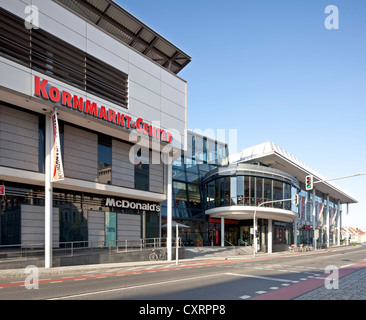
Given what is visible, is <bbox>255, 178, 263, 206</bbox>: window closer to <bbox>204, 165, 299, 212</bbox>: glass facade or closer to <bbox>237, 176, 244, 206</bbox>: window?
<bbox>204, 165, 299, 212</bbox>: glass facade

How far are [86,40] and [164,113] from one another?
7967 mm

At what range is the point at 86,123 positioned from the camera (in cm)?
2216

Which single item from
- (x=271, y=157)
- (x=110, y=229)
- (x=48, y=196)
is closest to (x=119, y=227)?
(x=110, y=229)

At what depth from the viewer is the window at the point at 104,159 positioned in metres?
24.0

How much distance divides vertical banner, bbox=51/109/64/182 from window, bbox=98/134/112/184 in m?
4.98

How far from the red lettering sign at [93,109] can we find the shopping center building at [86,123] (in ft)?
0.20

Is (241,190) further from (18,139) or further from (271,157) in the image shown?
(18,139)

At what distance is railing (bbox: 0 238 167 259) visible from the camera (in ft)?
60.2

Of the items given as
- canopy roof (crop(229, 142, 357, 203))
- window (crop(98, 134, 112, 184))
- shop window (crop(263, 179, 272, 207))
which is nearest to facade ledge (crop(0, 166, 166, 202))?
window (crop(98, 134, 112, 184))

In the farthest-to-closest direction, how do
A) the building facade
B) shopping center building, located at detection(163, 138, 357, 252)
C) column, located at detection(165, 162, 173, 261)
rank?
shopping center building, located at detection(163, 138, 357, 252)
column, located at detection(165, 162, 173, 261)
the building facade

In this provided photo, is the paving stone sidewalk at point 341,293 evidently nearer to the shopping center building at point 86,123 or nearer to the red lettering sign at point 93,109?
the shopping center building at point 86,123

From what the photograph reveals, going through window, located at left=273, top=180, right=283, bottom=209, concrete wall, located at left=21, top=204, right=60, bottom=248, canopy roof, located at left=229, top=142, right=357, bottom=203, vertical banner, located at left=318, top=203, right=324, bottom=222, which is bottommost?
vertical banner, located at left=318, top=203, right=324, bottom=222

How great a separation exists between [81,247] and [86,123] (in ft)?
25.4
